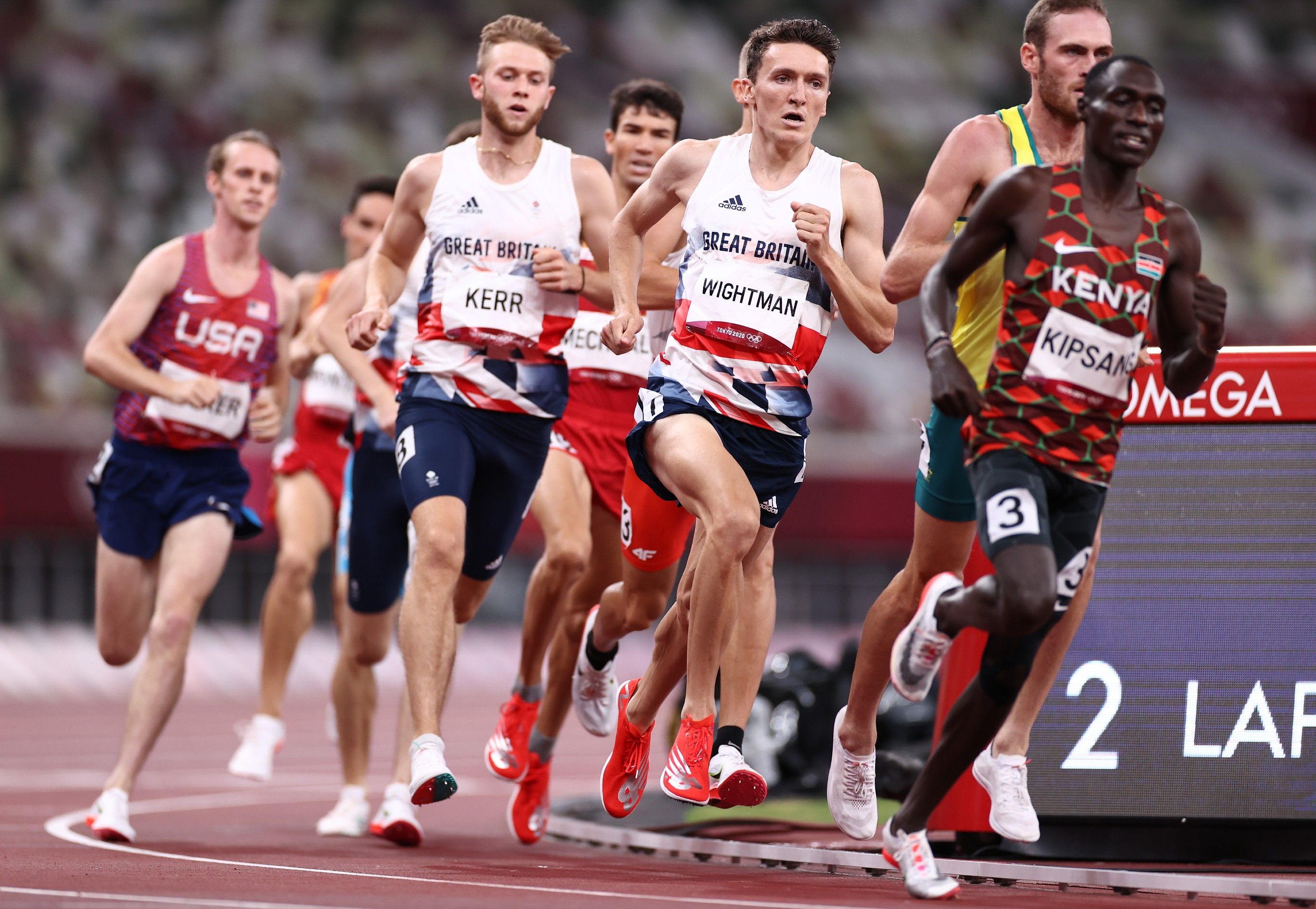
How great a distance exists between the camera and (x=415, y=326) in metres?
8.77

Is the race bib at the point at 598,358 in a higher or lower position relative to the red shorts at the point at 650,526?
higher

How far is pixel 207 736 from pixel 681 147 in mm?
10344

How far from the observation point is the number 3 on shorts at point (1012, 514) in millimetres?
5172

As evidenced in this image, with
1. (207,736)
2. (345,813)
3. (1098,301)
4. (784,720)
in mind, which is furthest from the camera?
(207,736)

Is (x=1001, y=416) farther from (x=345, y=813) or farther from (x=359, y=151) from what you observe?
(x=359, y=151)

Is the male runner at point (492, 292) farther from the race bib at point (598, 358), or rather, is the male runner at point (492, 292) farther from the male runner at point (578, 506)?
the race bib at point (598, 358)

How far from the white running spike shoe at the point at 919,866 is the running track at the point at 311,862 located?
90mm

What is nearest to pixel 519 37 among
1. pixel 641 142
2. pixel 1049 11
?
pixel 641 142

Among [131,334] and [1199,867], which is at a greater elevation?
[131,334]

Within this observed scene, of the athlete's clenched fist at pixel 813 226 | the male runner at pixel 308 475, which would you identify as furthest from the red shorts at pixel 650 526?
the male runner at pixel 308 475

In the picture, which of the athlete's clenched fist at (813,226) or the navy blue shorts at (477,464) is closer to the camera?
the athlete's clenched fist at (813,226)

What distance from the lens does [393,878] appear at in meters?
6.21

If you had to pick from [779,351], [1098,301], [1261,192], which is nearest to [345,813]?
[779,351]

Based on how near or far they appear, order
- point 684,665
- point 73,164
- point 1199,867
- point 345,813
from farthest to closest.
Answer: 1. point 73,164
2. point 345,813
3. point 684,665
4. point 1199,867
